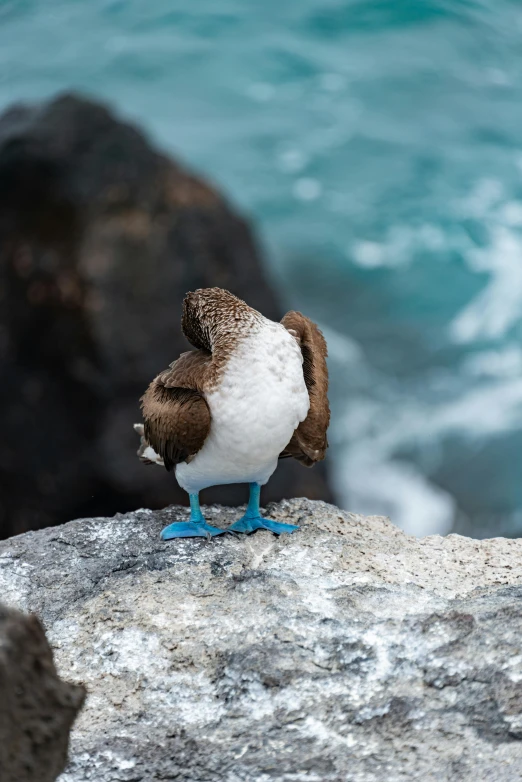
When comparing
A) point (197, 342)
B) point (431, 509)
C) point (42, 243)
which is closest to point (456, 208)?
point (431, 509)

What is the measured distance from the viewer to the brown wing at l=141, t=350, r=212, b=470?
15.7 feet

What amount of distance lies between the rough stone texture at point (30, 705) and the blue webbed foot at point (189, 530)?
220 centimetres

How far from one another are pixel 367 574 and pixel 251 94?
22718 mm

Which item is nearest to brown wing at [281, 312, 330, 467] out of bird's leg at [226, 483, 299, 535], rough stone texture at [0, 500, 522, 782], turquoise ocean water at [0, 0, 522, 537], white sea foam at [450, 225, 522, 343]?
bird's leg at [226, 483, 299, 535]

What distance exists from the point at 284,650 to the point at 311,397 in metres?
1.63

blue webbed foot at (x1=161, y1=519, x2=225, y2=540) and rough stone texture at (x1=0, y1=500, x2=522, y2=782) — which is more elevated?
rough stone texture at (x1=0, y1=500, x2=522, y2=782)

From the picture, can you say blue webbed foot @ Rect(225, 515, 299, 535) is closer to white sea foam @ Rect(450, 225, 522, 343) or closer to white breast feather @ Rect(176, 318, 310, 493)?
white breast feather @ Rect(176, 318, 310, 493)

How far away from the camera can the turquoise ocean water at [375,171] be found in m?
15.1

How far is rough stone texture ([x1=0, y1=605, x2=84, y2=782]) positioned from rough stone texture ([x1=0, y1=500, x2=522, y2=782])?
0.52 m

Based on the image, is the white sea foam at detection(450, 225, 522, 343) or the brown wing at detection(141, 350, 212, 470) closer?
the brown wing at detection(141, 350, 212, 470)

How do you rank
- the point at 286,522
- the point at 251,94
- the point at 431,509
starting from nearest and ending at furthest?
the point at 286,522 < the point at 431,509 < the point at 251,94

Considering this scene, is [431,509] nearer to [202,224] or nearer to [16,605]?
[202,224]

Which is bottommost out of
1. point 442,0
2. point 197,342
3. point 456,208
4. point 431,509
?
point 431,509

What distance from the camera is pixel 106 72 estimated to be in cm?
2498
